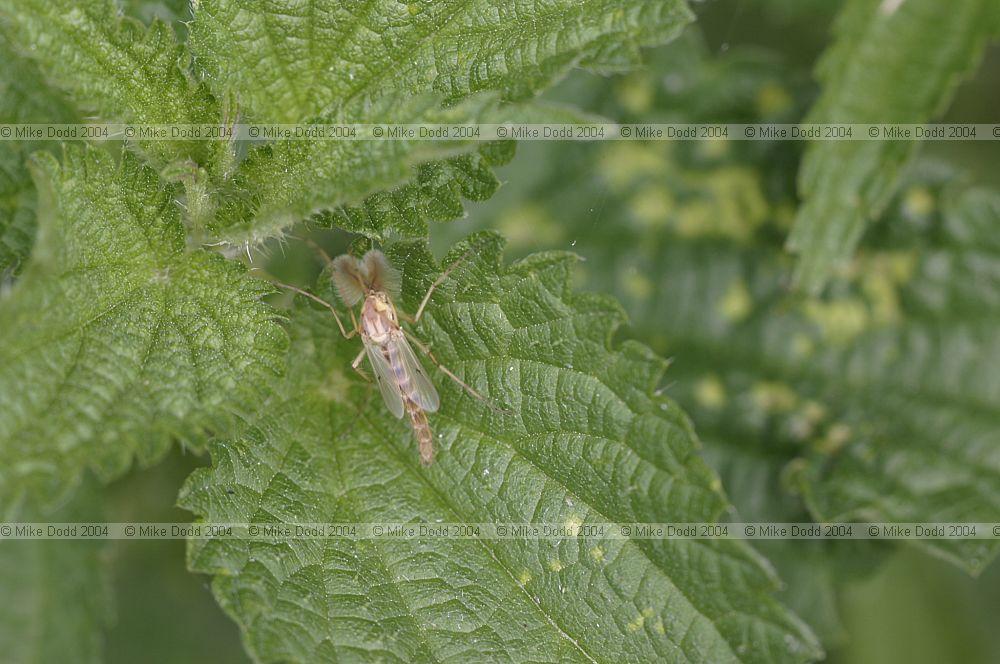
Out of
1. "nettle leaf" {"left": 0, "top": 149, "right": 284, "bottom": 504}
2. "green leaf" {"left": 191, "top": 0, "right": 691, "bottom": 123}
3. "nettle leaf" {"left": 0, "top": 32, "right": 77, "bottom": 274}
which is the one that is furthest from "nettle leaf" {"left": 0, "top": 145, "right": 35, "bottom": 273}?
"green leaf" {"left": 191, "top": 0, "right": 691, "bottom": 123}

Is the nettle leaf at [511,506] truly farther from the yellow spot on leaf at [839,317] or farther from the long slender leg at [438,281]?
the yellow spot on leaf at [839,317]

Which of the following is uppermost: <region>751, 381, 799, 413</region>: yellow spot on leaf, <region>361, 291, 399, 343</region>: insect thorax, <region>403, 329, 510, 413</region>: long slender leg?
<region>361, 291, 399, 343</region>: insect thorax

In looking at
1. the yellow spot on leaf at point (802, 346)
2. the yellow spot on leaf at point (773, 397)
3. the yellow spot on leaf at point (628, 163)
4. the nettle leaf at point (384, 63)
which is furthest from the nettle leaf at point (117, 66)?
the yellow spot on leaf at point (802, 346)

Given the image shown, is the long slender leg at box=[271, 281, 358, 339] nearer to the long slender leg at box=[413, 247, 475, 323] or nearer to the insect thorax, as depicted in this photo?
the insect thorax

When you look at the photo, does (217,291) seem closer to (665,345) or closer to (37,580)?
(37,580)

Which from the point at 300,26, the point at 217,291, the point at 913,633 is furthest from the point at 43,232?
the point at 913,633

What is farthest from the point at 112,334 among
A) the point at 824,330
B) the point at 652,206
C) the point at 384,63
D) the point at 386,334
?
the point at 824,330
